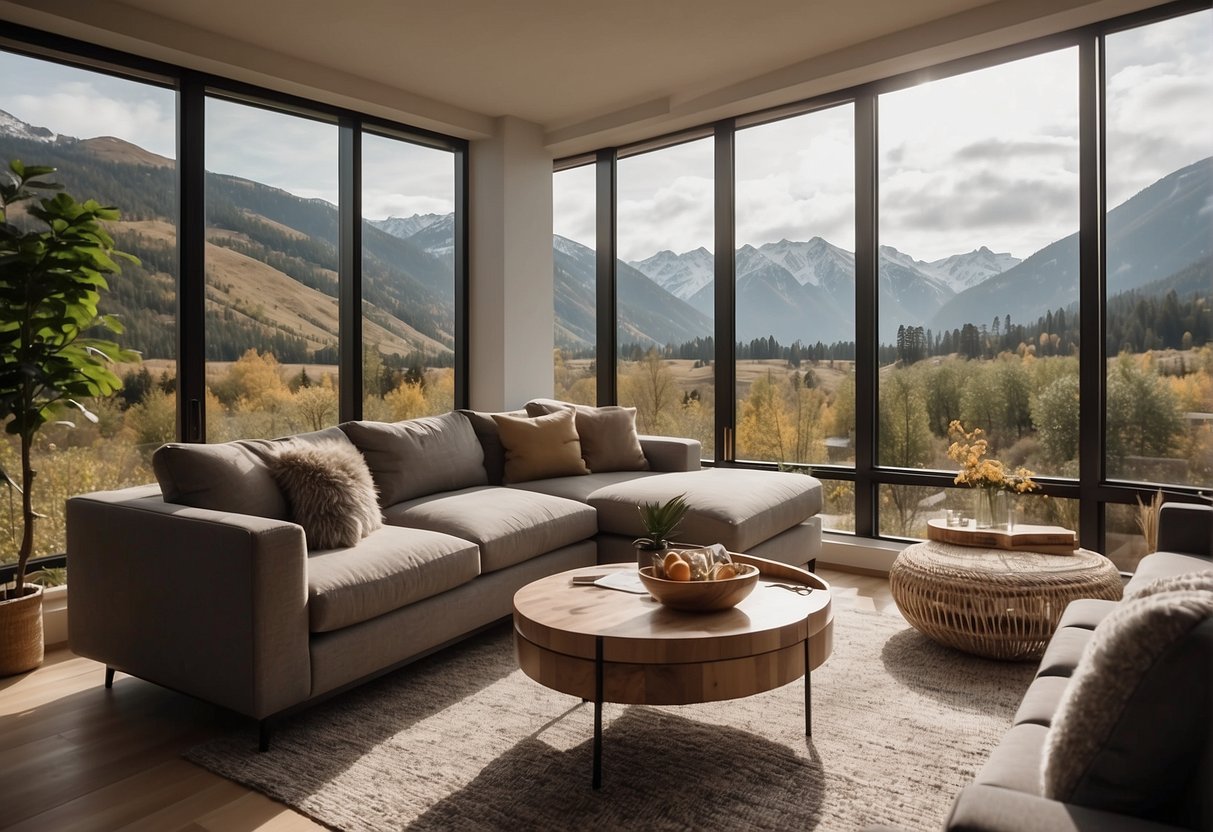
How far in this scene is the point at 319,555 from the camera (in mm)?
2877

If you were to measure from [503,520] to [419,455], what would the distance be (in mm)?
Result: 719

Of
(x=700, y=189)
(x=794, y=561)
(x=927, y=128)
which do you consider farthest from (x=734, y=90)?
(x=794, y=561)

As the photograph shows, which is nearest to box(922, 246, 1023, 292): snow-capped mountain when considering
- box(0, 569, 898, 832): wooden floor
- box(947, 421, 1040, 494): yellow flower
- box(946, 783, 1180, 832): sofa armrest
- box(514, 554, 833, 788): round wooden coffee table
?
box(947, 421, 1040, 494): yellow flower

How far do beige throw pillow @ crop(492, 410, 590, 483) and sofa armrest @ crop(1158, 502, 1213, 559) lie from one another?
2.73m

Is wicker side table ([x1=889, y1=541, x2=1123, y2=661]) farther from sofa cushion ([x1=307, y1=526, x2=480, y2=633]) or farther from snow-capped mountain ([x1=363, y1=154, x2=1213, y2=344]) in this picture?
sofa cushion ([x1=307, y1=526, x2=480, y2=633])

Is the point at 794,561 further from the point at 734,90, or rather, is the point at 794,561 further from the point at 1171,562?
the point at 734,90

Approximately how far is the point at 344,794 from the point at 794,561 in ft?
8.33

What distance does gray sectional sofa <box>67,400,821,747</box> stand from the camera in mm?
2455

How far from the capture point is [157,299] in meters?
4.11

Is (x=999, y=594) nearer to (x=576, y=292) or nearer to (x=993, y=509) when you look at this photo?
(x=993, y=509)

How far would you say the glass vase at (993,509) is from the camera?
3.42 meters

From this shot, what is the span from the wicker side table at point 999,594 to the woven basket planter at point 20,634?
11.2ft

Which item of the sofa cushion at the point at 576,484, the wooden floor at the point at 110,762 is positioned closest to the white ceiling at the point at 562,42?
the sofa cushion at the point at 576,484

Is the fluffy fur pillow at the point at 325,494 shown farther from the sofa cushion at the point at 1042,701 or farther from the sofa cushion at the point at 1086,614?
the sofa cushion at the point at 1086,614
